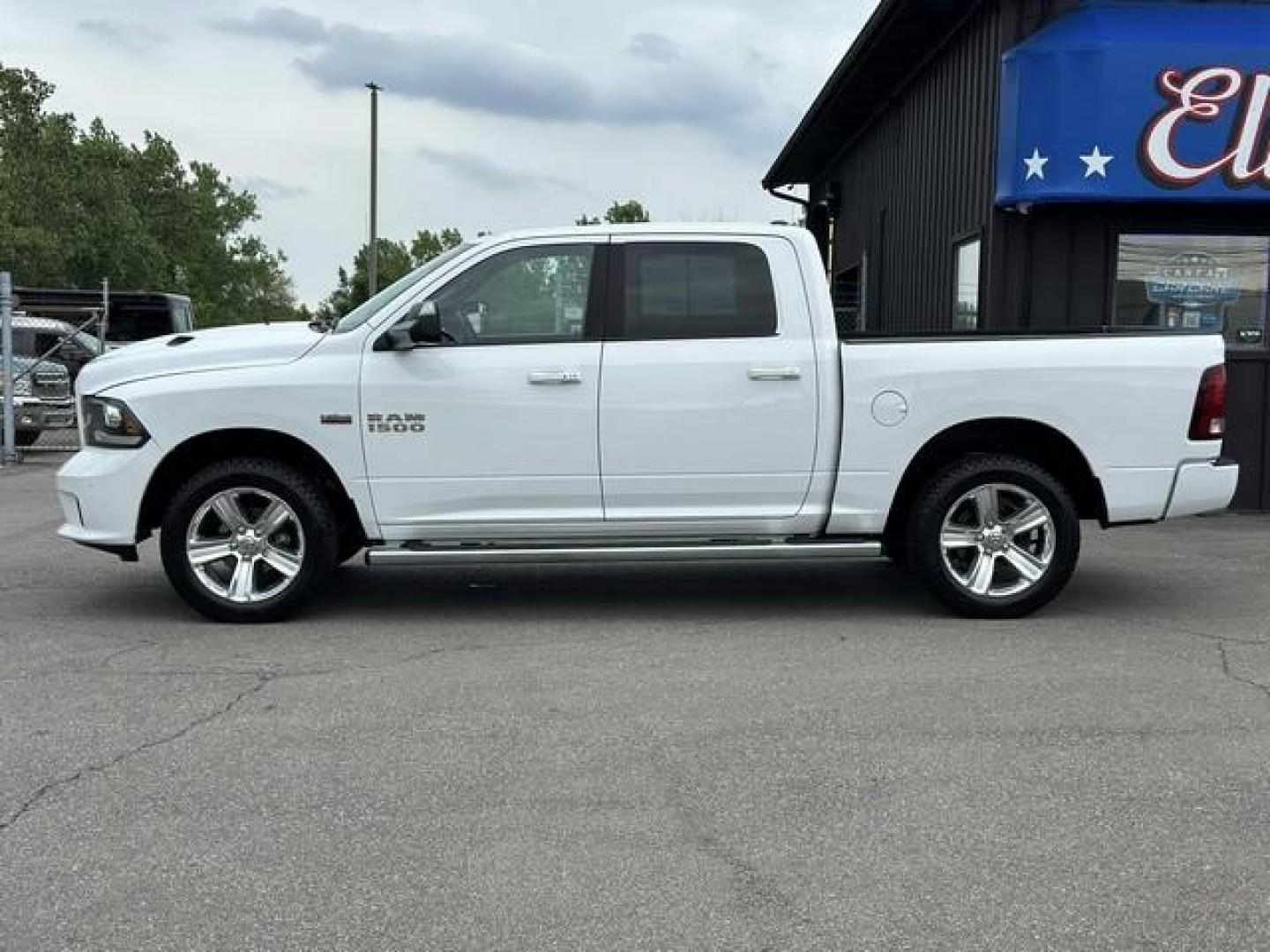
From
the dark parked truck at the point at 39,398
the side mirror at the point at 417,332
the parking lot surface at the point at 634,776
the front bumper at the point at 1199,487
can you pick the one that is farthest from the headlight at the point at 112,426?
the dark parked truck at the point at 39,398

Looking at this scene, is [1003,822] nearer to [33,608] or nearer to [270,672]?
[270,672]

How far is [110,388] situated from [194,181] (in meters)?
68.8

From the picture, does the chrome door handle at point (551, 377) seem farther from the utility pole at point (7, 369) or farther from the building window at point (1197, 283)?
the utility pole at point (7, 369)

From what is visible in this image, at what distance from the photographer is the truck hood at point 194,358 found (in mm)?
6266

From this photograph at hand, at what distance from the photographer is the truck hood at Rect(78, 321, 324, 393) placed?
20.6 feet

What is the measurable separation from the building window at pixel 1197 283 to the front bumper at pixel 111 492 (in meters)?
8.05

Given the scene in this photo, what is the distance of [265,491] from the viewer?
20.6ft

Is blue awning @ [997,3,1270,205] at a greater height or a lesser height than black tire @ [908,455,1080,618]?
greater

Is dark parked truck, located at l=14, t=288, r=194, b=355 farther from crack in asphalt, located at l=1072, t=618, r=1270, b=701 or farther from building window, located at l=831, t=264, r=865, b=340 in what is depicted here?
crack in asphalt, located at l=1072, t=618, r=1270, b=701

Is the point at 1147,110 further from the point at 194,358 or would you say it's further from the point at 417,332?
the point at 194,358

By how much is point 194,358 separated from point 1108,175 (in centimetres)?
717

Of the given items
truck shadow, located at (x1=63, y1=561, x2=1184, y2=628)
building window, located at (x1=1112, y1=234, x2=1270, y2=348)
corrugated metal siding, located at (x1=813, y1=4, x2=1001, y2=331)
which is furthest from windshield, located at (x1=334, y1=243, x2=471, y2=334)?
building window, located at (x1=1112, y1=234, x2=1270, y2=348)

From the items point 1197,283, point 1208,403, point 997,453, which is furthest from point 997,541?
point 1197,283

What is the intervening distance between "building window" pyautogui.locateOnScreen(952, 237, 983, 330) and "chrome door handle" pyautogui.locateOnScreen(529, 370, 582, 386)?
6.03 m
